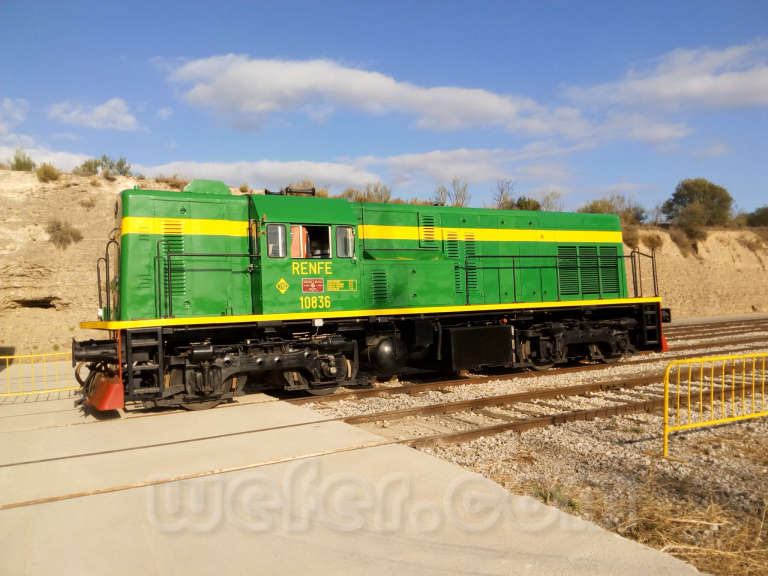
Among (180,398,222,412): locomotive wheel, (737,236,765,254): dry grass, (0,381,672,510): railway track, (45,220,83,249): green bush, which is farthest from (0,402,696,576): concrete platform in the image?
(737,236,765,254): dry grass

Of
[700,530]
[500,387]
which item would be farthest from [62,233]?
[700,530]

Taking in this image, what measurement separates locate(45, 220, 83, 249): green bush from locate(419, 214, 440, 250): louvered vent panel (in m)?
16.1

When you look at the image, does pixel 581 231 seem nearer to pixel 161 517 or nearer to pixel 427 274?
pixel 427 274

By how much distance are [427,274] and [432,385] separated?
2.03m

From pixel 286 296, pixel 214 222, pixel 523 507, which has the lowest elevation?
pixel 523 507

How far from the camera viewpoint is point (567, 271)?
1220cm

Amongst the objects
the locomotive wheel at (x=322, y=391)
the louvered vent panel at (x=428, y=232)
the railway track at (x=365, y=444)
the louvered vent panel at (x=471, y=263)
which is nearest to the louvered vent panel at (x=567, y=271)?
the louvered vent panel at (x=471, y=263)

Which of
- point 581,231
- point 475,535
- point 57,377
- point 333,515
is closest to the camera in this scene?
point 475,535

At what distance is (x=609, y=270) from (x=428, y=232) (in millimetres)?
4993

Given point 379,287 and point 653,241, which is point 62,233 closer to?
point 379,287

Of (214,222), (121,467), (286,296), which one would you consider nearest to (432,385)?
(286,296)

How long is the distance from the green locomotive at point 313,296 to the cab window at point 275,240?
2 centimetres

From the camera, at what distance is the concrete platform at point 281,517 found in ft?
11.6

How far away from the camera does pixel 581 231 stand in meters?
12.6
